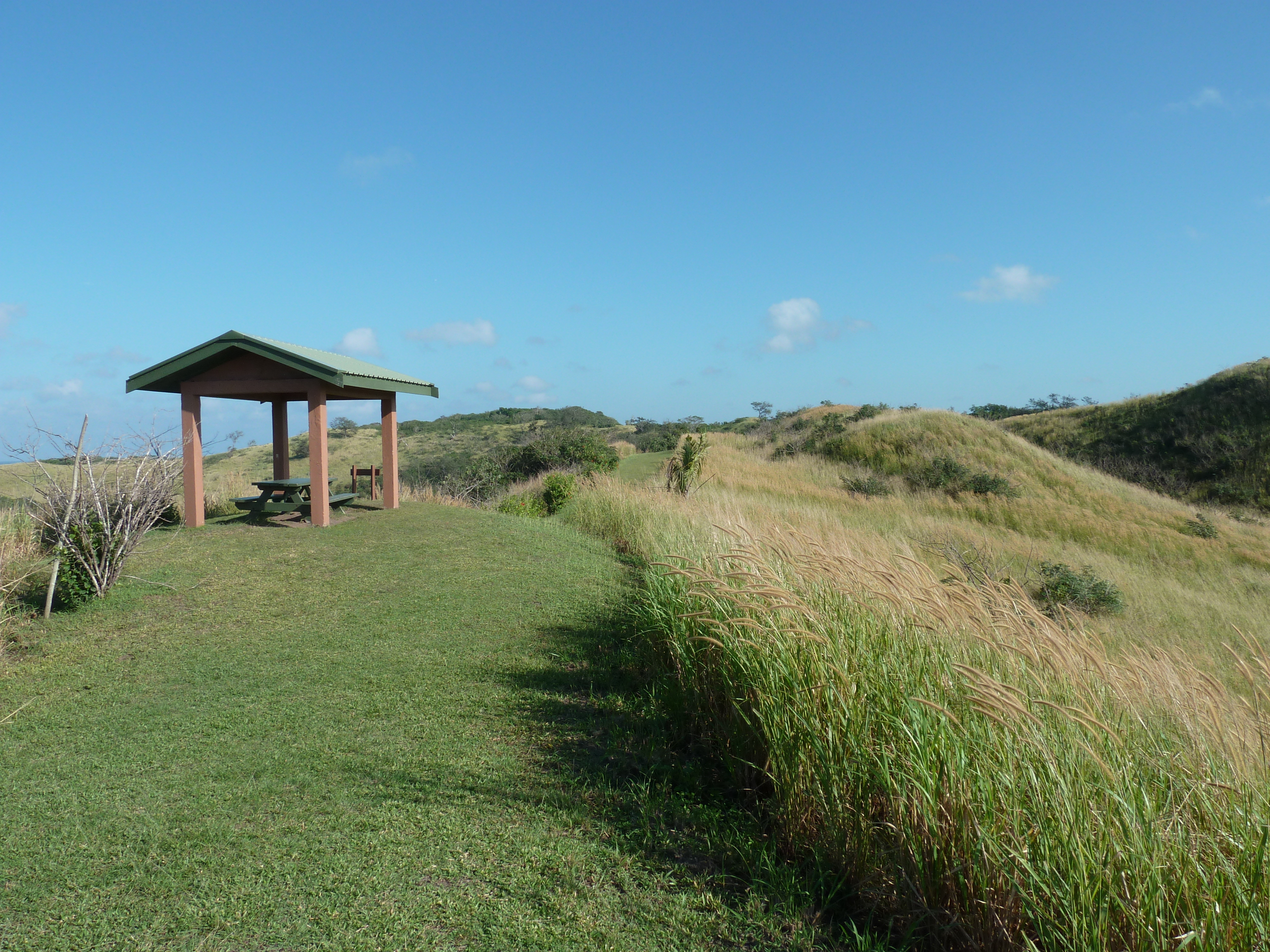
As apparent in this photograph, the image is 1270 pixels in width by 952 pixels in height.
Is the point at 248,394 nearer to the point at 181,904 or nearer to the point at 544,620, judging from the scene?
the point at 544,620

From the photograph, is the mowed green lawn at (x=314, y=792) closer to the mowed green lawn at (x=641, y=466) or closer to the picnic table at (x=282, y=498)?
the picnic table at (x=282, y=498)

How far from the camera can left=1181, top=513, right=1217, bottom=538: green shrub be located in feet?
54.5

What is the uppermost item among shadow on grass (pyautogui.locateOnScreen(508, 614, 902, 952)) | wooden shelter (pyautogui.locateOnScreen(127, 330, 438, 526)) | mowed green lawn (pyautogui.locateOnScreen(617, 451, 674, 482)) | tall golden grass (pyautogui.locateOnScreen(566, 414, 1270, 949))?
A: wooden shelter (pyautogui.locateOnScreen(127, 330, 438, 526))

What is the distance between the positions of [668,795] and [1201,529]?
18651mm

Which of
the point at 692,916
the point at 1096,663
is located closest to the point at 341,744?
the point at 692,916

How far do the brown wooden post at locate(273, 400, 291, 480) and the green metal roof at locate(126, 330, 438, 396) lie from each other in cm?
172

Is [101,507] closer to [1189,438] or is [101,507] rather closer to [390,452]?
[390,452]

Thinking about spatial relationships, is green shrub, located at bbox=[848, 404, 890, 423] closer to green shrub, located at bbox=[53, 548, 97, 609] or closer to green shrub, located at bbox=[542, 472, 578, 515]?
green shrub, located at bbox=[542, 472, 578, 515]

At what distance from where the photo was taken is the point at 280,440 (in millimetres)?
13609

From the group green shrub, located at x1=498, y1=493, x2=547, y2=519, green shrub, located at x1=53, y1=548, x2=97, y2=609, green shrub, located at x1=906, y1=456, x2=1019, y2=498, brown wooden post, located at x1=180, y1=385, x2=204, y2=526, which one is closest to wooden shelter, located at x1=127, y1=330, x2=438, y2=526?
brown wooden post, located at x1=180, y1=385, x2=204, y2=526

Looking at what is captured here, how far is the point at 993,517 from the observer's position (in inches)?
754

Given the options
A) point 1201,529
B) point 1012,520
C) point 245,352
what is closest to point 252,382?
point 245,352

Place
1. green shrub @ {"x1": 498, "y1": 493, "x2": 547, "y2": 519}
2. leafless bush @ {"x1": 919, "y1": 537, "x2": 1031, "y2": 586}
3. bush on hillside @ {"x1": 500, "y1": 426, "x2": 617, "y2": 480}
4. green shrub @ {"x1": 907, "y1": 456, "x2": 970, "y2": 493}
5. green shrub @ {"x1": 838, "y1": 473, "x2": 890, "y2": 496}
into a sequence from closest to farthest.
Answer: leafless bush @ {"x1": 919, "y1": 537, "x2": 1031, "y2": 586}, green shrub @ {"x1": 498, "y1": 493, "x2": 547, "y2": 519}, green shrub @ {"x1": 838, "y1": 473, "x2": 890, "y2": 496}, green shrub @ {"x1": 907, "y1": 456, "x2": 970, "y2": 493}, bush on hillside @ {"x1": 500, "y1": 426, "x2": 617, "y2": 480}

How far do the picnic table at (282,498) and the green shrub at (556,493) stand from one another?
5.63 metres
